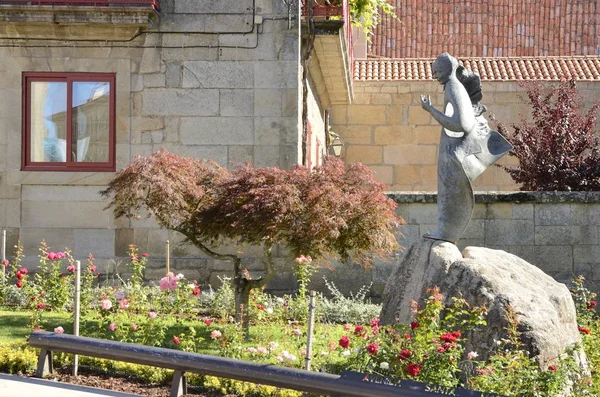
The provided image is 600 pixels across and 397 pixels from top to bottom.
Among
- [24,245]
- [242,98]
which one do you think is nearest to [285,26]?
[242,98]

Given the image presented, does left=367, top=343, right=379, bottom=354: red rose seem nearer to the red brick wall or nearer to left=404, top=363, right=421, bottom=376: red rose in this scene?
left=404, top=363, right=421, bottom=376: red rose

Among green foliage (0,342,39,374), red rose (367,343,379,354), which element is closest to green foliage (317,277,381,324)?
green foliage (0,342,39,374)

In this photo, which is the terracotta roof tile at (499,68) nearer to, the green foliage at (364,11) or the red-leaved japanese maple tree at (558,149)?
the green foliage at (364,11)

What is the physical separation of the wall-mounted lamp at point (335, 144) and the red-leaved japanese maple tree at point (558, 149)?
10.9 feet

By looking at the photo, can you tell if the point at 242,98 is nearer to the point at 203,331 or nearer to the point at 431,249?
the point at 203,331

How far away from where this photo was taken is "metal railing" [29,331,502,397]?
6234mm

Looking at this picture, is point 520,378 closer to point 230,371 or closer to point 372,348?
point 372,348

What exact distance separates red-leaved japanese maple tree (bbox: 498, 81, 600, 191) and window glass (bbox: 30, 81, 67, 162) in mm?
7589

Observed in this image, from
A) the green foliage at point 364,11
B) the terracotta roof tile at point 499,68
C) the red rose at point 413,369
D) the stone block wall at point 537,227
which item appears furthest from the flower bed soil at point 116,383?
the terracotta roof tile at point 499,68

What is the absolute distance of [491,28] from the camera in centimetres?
2441

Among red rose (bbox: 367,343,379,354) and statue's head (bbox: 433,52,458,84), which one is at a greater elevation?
statue's head (bbox: 433,52,458,84)

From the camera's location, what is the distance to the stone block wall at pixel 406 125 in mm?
19922

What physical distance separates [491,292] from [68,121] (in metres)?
8.07

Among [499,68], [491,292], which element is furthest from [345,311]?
[499,68]
